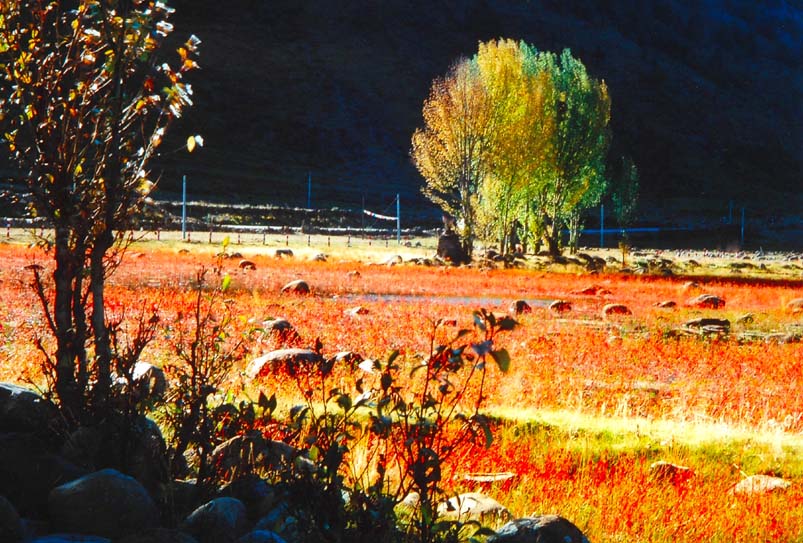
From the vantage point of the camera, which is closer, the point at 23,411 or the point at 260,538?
the point at 260,538

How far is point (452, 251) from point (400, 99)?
102 m

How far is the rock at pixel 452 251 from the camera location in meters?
43.4

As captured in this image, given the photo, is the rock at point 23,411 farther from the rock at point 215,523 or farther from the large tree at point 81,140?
the rock at point 215,523

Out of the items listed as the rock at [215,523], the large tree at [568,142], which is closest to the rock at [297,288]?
the rock at [215,523]

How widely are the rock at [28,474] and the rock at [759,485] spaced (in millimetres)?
5864

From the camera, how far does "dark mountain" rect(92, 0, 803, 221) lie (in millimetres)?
121938

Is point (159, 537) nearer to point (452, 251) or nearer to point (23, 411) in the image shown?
point (23, 411)

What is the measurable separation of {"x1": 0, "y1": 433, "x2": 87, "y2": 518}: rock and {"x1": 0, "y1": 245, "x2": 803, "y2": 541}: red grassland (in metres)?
1.98

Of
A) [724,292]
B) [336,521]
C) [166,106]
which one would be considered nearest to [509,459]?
[336,521]

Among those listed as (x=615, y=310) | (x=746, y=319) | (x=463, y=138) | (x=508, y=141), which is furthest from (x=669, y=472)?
(x=463, y=138)

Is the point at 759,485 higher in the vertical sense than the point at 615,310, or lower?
lower

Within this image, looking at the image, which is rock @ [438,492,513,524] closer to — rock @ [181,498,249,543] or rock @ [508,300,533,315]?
rock @ [181,498,249,543]

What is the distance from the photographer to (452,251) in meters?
43.6

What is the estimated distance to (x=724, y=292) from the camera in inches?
1288
